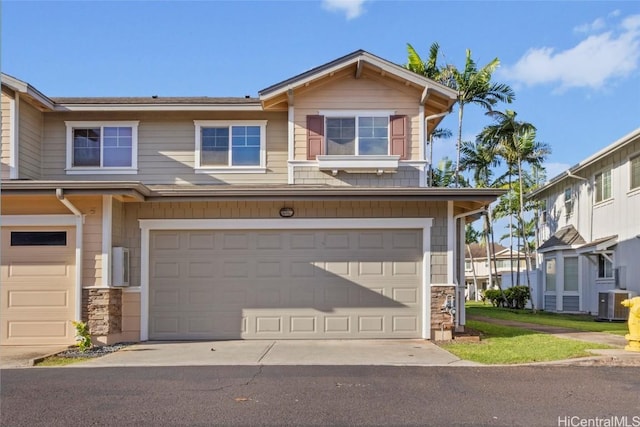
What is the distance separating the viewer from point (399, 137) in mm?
14250

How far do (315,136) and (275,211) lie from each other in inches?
97.3

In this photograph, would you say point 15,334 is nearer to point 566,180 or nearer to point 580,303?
point 580,303

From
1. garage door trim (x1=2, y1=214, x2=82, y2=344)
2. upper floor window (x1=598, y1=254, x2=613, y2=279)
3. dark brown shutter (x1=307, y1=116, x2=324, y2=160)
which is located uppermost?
dark brown shutter (x1=307, y1=116, x2=324, y2=160)

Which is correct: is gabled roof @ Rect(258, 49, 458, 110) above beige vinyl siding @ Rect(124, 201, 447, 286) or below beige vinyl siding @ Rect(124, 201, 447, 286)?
above

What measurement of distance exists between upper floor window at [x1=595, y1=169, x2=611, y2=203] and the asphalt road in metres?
13.4

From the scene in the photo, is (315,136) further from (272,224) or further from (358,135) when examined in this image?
(272,224)

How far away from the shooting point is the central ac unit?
1812 cm

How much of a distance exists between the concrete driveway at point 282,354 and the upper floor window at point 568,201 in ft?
50.8

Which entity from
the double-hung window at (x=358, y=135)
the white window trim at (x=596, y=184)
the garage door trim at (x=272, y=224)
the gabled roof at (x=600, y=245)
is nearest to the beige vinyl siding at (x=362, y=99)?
the double-hung window at (x=358, y=135)

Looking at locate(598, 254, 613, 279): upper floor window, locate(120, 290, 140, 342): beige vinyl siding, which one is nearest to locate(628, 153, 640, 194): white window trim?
locate(598, 254, 613, 279): upper floor window

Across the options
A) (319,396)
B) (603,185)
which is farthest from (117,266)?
(603,185)

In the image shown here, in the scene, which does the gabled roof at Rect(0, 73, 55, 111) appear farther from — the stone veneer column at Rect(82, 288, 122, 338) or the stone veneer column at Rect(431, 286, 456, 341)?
the stone veneer column at Rect(431, 286, 456, 341)

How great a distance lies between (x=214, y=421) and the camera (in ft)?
20.2

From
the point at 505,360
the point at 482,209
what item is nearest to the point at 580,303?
the point at 482,209
